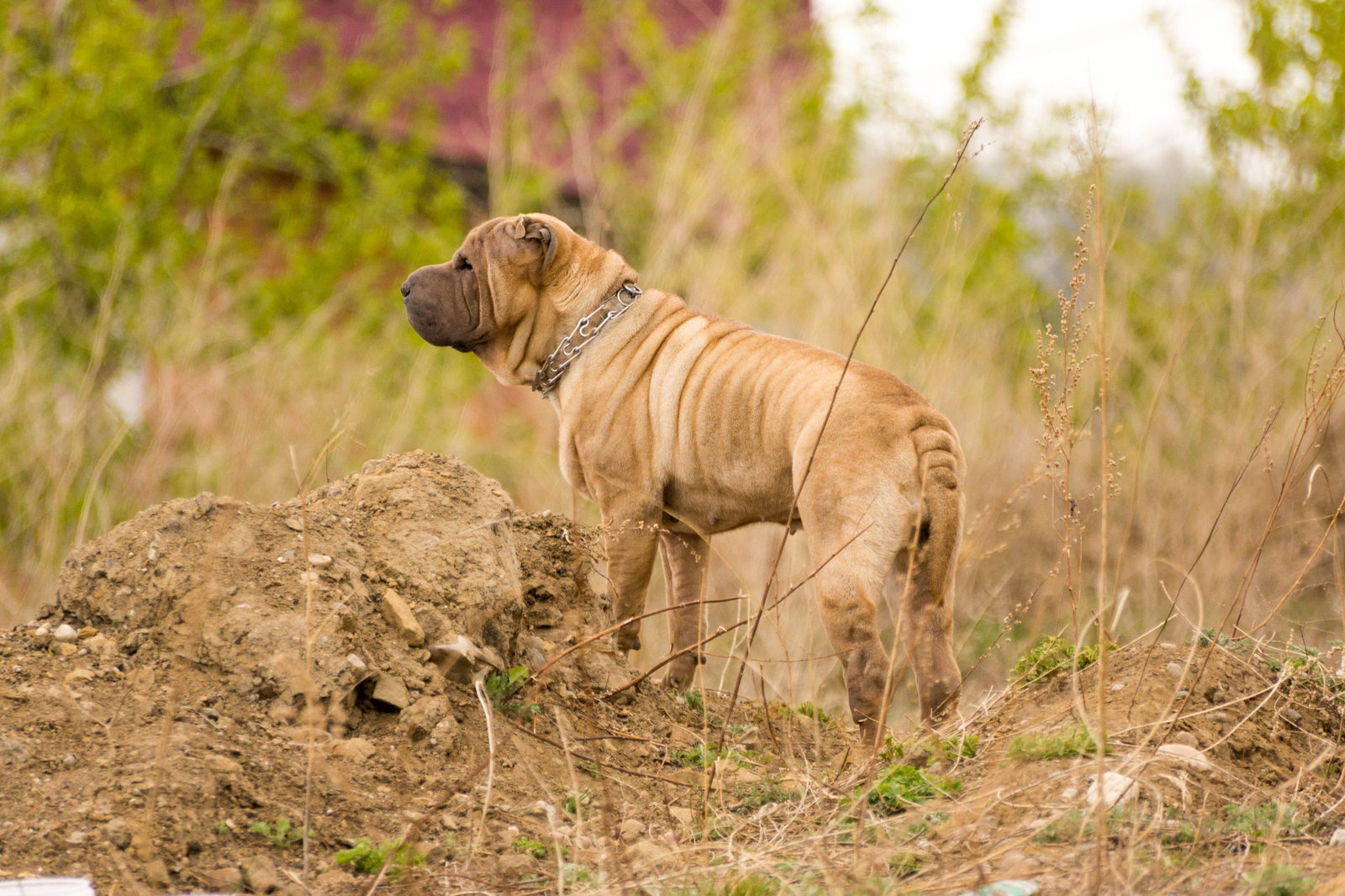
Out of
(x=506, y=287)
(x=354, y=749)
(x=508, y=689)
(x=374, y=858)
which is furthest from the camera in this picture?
(x=506, y=287)

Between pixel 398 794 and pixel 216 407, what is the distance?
703 centimetres

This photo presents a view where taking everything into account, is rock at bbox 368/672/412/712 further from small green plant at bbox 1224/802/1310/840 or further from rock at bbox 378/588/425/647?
small green plant at bbox 1224/802/1310/840

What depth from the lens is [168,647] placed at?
3.49 m

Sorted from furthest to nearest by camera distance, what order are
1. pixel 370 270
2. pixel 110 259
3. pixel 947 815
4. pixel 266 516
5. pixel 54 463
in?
pixel 370 270 < pixel 110 259 < pixel 54 463 < pixel 266 516 < pixel 947 815

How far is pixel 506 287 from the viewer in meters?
5.01

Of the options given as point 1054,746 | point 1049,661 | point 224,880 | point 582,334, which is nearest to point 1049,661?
point 1049,661

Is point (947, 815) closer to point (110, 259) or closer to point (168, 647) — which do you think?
point (168, 647)

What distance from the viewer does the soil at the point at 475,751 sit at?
2850 mm

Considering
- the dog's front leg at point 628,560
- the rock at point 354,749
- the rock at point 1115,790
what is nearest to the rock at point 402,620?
the rock at point 354,749

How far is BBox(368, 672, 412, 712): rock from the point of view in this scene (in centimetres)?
354

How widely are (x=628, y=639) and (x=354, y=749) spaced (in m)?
1.59

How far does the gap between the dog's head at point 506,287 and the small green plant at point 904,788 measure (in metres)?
2.53

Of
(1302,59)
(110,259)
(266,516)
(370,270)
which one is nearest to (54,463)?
(110,259)

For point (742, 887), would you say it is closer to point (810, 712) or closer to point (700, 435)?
point (810, 712)
